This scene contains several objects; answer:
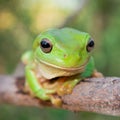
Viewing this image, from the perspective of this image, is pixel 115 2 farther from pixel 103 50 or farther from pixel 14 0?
pixel 14 0

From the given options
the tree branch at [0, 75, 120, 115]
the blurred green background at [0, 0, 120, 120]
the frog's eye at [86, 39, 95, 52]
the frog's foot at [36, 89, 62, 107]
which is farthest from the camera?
the blurred green background at [0, 0, 120, 120]

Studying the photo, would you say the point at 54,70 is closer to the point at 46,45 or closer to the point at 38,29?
the point at 46,45

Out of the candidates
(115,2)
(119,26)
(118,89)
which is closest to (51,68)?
(118,89)

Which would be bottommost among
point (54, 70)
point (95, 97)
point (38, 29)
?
point (95, 97)

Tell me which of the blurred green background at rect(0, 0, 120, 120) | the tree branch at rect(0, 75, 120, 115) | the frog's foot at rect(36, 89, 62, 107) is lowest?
the tree branch at rect(0, 75, 120, 115)

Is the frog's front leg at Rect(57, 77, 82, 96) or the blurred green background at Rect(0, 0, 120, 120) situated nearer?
the frog's front leg at Rect(57, 77, 82, 96)

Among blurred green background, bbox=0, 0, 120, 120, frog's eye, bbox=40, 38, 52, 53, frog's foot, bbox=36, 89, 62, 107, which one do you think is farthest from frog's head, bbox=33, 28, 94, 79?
blurred green background, bbox=0, 0, 120, 120

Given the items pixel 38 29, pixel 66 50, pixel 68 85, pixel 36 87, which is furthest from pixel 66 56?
pixel 38 29

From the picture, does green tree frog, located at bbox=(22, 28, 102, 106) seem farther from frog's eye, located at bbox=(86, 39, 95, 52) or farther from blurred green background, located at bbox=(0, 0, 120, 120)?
blurred green background, located at bbox=(0, 0, 120, 120)

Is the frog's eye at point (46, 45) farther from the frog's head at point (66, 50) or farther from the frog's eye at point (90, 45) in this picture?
the frog's eye at point (90, 45)
